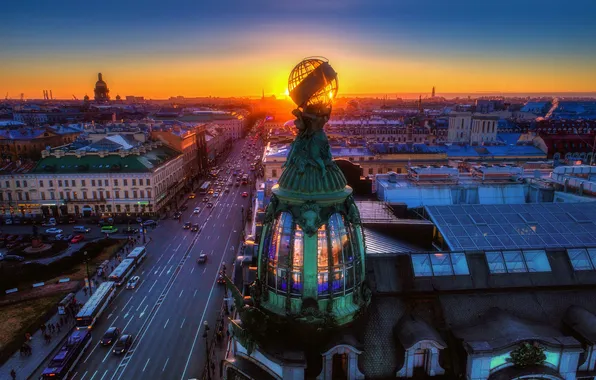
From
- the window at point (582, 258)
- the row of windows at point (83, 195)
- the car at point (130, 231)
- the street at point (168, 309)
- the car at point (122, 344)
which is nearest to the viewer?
the window at point (582, 258)

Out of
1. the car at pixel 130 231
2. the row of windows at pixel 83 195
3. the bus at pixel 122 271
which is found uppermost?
the row of windows at pixel 83 195

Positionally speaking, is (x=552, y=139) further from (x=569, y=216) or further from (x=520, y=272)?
(x=520, y=272)

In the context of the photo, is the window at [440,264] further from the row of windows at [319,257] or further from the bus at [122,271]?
the bus at [122,271]

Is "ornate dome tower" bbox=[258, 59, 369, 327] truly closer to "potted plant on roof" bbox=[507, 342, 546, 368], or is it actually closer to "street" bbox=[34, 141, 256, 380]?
"potted plant on roof" bbox=[507, 342, 546, 368]

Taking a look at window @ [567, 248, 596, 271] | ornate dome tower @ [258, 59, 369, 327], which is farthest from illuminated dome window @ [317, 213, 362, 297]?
window @ [567, 248, 596, 271]

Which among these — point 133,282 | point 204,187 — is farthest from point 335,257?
point 204,187

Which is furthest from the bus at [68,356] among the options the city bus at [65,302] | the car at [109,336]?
the city bus at [65,302]
